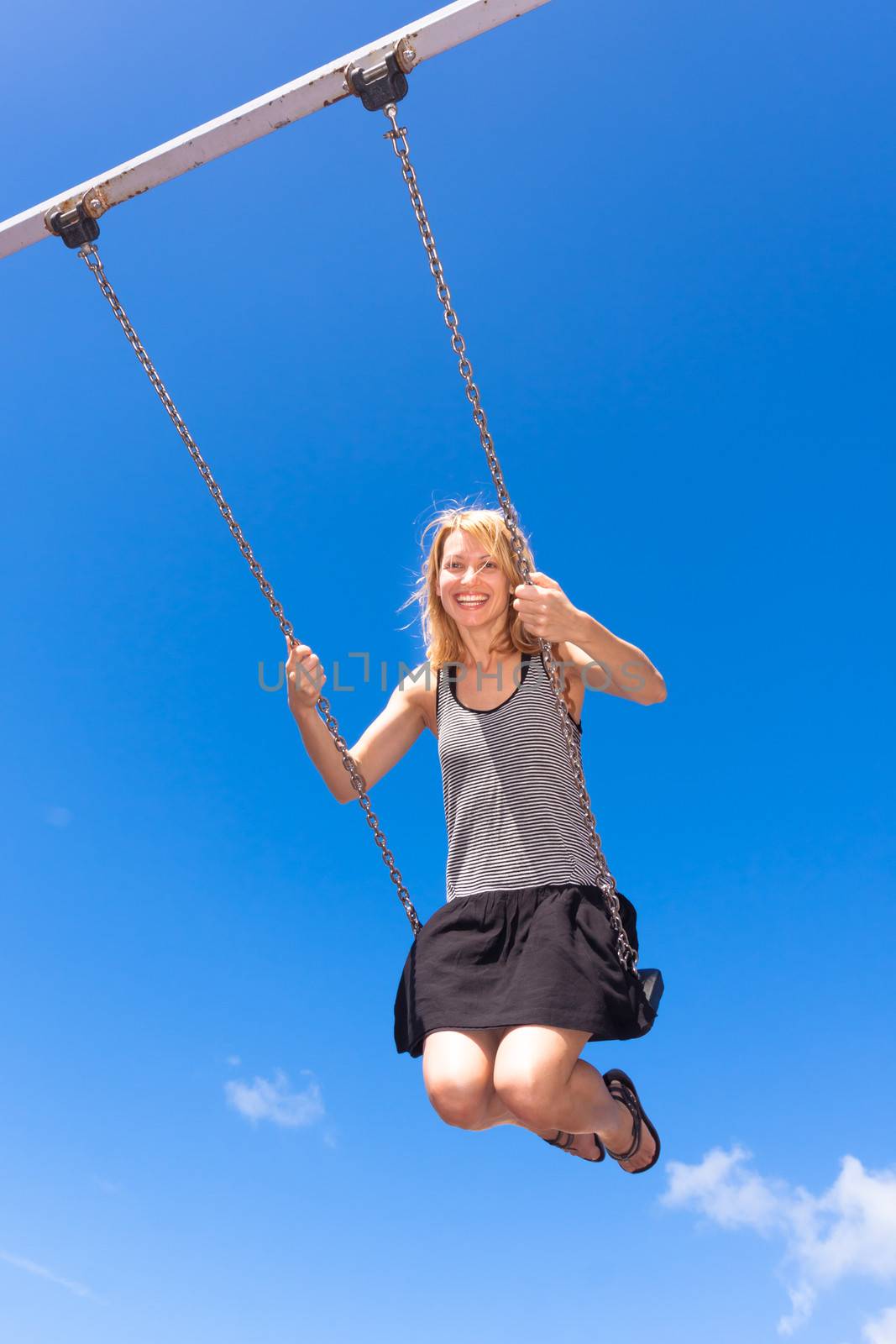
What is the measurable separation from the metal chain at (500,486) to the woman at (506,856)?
71mm

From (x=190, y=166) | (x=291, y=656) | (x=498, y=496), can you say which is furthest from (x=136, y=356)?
(x=498, y=496)

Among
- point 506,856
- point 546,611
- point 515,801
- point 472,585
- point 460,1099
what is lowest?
point 460,1099

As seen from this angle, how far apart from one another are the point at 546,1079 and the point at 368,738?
1.61 meters

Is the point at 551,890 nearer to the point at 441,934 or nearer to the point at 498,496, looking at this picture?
the point at 441,934

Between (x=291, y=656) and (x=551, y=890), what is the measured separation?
1.30m

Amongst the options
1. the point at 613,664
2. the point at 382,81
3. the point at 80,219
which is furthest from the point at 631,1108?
the point at 80,219

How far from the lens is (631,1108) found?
14.2ft

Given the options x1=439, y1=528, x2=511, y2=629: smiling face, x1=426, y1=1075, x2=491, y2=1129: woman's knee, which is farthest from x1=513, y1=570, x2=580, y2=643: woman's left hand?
x1=426, y1=1075, x2=491, y2=1129: woman's knee

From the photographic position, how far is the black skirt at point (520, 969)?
3686 millimetres

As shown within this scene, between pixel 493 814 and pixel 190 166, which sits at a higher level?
pixel 190 166

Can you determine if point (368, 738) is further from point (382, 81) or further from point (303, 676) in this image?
point (382, 81)

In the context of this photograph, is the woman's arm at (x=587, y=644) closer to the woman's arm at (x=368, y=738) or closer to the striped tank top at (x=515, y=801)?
the striped tank top at (x=515, y=801)

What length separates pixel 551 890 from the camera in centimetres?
398

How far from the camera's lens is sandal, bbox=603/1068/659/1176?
14.1 feet
